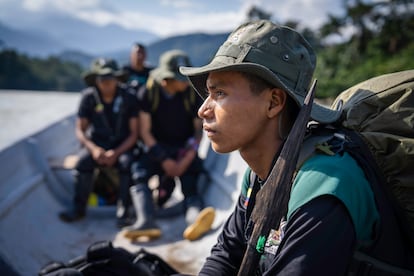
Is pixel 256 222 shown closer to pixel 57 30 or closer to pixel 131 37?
pixel 57 30

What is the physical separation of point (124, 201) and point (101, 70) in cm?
119

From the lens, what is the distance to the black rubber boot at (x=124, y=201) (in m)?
3.56

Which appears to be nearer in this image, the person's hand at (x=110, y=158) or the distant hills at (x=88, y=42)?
the person's hand at (x=110, y=158)

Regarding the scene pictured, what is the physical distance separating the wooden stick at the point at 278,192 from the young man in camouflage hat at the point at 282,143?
0.03 metres

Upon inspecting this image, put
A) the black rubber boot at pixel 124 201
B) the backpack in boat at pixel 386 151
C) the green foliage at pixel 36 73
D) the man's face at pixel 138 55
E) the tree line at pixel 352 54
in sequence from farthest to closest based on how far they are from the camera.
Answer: the green foliage at pixel 36 73, the tree line at pixel 352 54, the man's face at pixel 138 55, the black rubber boot at pixel 124 201, the backpack in boat at pixel 386 151

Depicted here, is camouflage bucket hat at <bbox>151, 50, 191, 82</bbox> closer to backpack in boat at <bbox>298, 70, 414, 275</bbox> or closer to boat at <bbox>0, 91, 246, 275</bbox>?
boat at <bbox>0, 91, 246, 275</bbox>

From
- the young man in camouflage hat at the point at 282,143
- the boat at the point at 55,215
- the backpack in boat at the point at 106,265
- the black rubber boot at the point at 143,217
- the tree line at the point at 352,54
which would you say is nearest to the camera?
the young man in camouflage hat at the point at 282,143

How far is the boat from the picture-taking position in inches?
113

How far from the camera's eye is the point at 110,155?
12.0ft

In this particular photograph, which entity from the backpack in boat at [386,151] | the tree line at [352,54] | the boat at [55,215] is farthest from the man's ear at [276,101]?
the tree line at [352,54]

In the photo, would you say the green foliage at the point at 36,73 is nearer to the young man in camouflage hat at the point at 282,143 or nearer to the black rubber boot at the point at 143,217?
the black rubber boot at the point at 143,217

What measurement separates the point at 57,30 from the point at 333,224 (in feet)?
354

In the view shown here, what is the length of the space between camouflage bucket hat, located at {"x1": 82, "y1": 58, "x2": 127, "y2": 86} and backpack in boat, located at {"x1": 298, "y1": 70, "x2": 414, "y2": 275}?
274 cm

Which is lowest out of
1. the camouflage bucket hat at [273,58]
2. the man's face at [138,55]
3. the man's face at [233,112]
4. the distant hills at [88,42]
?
the distant hills at [88,42]
